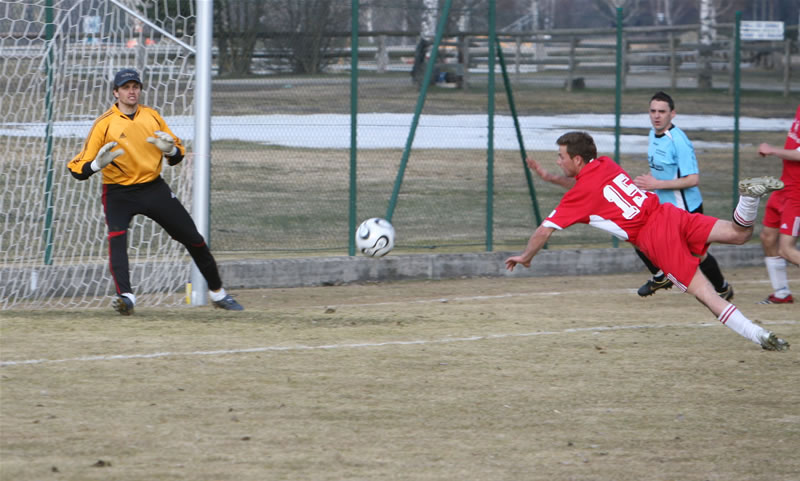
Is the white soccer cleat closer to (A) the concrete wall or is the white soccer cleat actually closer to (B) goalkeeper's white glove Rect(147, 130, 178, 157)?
(B) goalkeeper's white glove Rect(147, 130, 178, 157)

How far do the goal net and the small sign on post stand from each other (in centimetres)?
764

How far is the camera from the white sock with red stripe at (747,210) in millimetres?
7340

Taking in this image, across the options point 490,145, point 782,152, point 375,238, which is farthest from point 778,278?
point 490,145

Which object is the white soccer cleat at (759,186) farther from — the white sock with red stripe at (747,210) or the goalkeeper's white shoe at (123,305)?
the goalkeeper's white shoe at (123,305)

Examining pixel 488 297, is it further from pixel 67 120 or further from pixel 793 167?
pixel 67 120

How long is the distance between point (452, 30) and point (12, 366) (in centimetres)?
759

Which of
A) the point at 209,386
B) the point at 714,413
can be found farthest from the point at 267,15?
the point at 714,413

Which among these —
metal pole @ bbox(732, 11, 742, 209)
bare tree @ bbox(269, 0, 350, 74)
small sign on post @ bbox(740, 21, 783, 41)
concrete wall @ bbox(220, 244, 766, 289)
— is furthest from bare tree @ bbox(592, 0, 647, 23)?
bare tree @ bbox(269, 0, 350, 74)

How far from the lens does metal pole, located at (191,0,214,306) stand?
9898 mm

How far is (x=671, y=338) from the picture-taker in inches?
336

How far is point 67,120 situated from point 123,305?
2.91 m

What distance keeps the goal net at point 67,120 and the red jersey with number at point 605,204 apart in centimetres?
387

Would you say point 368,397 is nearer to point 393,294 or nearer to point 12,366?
point 12,366

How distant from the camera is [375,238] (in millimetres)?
10367
